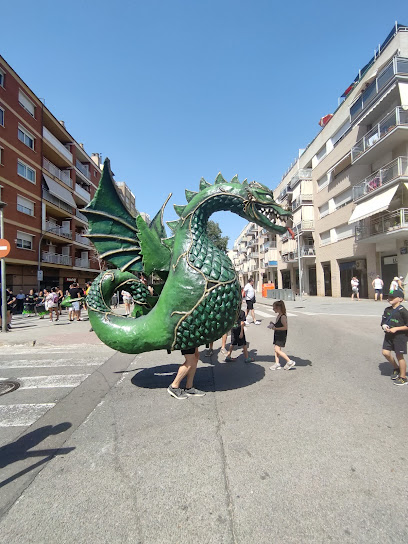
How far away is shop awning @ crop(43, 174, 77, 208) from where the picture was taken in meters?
24.4

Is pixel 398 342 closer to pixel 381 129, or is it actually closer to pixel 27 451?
pixel 27 451

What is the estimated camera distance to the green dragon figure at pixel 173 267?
142 inches

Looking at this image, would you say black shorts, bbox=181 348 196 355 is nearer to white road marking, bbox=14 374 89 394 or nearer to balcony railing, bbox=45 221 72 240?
white road marking, bbox=14 374 89 394

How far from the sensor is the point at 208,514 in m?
A: 1.93

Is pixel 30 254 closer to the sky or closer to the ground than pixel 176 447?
closer to the sky

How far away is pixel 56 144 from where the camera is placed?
26.1 meters

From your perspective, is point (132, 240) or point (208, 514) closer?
point (208, 514)

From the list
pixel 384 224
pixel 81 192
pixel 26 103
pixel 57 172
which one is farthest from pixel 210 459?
pixel 81 192

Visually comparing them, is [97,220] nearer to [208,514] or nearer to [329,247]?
[208,514]

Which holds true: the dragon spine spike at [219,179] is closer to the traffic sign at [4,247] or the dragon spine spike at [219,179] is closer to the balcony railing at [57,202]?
the traffic sign at [4,247]

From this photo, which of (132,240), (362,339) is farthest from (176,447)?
(362,339)

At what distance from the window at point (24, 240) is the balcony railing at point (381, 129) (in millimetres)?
24113

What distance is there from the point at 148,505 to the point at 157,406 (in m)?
1.71

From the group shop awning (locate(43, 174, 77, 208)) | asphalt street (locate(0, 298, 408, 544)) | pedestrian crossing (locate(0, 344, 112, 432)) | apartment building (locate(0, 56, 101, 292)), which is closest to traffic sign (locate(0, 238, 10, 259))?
pedestrian crossing (locate(0, 344, 112, 432))
